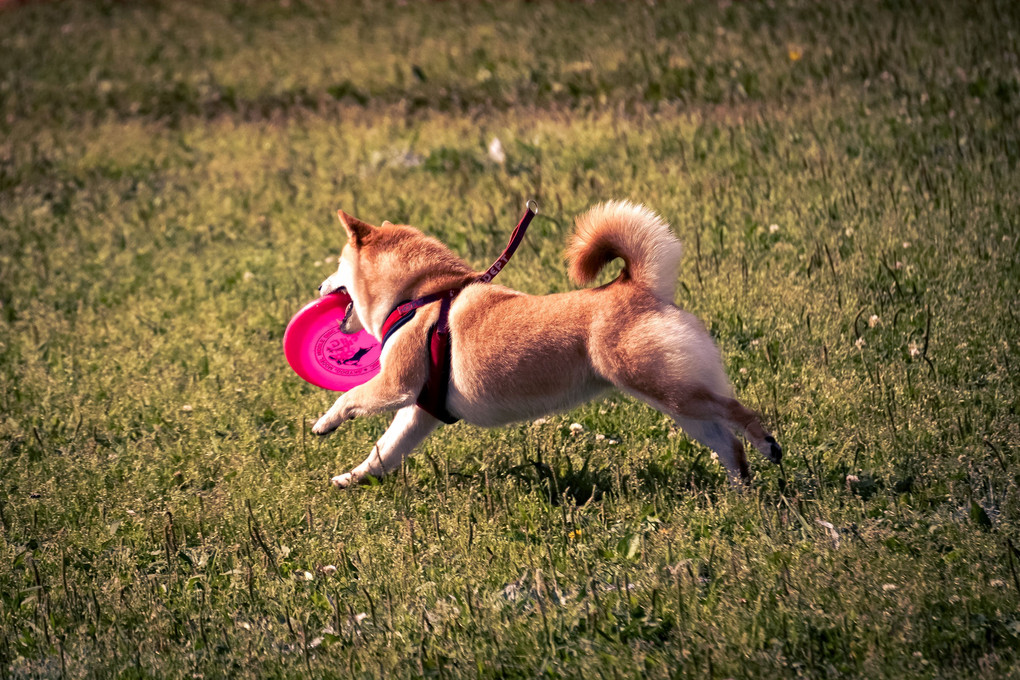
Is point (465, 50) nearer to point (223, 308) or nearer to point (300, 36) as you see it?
point (300, 36)

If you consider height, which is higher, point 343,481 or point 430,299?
point 430,299

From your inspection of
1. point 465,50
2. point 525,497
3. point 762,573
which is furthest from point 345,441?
point 465,50

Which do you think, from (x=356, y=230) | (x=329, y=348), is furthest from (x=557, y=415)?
(x=356, y=230)

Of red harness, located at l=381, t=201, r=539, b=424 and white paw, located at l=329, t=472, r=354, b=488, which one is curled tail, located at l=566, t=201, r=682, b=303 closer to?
red harness, located at l=381, t=201, r=539, b=424

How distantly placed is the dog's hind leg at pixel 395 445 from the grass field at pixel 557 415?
115 mm

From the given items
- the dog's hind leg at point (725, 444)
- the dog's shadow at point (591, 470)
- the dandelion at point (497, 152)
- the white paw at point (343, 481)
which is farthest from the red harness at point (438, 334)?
the dandelion at point (497, 152)

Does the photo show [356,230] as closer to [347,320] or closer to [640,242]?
[347,320]

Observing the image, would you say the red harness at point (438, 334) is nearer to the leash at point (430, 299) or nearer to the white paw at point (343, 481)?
the leash at point (430, 299)

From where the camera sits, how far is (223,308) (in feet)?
25.2

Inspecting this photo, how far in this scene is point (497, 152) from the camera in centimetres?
1009

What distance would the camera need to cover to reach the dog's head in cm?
495

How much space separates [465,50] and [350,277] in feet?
29.3

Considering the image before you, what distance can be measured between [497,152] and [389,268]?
5.40 metres

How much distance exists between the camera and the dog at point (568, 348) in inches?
168
